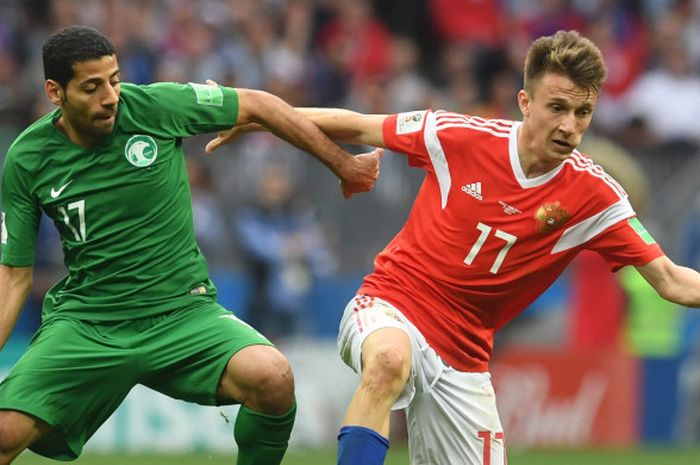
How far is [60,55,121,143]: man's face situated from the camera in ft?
22.7

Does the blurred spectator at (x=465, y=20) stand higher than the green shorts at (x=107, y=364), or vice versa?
the blurred spectator at (x=465, y=20)

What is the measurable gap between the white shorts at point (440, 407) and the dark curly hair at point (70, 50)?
168cm

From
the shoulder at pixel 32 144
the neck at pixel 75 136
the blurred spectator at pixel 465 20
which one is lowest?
the shoulder at pixel 32 144

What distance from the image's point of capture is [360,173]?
296 inches

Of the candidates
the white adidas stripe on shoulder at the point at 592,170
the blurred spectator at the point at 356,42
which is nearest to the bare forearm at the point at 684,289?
the white adidas stripe on shoulder at the point at 592,170

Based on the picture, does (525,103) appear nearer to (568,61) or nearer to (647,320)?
(568,61)

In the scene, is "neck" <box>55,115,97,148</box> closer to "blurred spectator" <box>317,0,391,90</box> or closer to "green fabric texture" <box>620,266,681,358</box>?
"green fabric texture" <box>620,266,681,358</box>

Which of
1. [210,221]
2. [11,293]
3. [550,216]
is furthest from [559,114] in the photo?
[210,221]

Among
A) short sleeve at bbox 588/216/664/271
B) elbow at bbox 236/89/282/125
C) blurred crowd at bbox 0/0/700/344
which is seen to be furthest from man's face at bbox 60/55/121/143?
blurred crowd at bbox 0/0/700/344

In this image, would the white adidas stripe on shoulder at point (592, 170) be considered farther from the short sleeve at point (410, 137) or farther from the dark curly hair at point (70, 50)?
the dark curly hair at point (70, 50)

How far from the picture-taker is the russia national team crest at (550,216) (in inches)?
278

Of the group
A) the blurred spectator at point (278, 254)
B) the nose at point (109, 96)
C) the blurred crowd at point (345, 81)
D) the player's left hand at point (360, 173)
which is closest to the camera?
the nose at point (109, 96)

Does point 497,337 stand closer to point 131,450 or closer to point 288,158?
point 288,158

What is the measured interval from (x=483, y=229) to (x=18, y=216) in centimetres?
217
